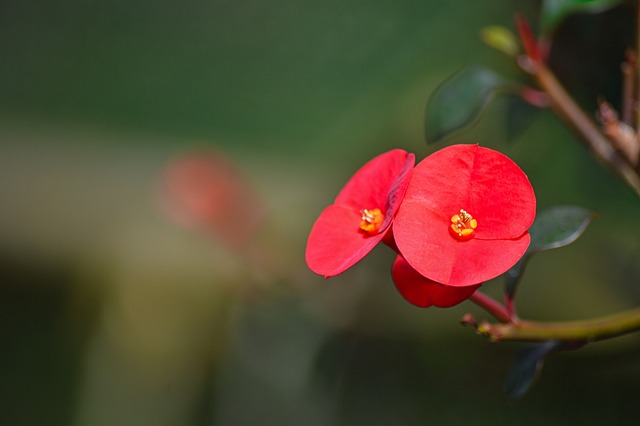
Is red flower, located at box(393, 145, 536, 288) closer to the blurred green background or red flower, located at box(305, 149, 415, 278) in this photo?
red flower, located at box(305, 149, 415, 278)

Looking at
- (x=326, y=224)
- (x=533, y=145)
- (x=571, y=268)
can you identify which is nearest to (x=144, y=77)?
(x=533, y=145)

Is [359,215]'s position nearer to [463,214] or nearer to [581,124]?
[463,214]

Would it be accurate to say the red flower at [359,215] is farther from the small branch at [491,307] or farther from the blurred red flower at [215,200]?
the blurred red flower at [215,200]

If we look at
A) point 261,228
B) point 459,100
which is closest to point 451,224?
point 459,100

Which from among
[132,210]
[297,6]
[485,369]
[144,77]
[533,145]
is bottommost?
[485,369]

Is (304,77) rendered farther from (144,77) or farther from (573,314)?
(573,314)

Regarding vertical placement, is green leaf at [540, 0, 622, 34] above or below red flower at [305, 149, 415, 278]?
above

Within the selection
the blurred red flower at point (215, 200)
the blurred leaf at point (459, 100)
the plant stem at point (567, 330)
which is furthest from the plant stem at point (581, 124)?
the blurred red flower at point (215, 200)

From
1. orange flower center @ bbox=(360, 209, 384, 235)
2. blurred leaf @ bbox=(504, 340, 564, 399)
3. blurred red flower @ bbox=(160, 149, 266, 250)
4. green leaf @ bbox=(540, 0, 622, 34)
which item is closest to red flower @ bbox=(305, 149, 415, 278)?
orange flower center @ bbox=(360, 209, 384, 235)
